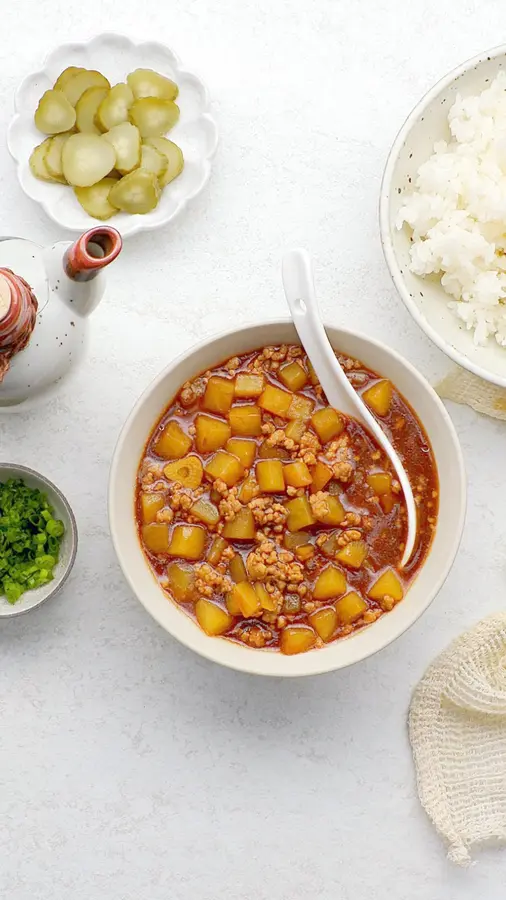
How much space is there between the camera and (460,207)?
2.60 meters

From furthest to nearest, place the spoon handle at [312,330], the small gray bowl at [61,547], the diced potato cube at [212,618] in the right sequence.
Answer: the small gray bowl at [61,547] < the diced potato cube at [212,618] < the spoon handle at [312,330]

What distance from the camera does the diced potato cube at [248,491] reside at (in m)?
2.41

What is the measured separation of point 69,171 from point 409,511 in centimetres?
130

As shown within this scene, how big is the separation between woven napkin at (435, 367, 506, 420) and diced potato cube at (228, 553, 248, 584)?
2.48 feet

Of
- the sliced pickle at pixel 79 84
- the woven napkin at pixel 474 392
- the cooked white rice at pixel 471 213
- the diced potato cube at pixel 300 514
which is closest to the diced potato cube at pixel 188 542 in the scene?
the diced potato cube at pixel 300 514

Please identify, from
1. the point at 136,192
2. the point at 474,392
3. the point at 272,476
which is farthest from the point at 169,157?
the point at 474,392

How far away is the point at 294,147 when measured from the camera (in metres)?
2.78

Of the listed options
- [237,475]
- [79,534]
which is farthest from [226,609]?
[79,534]

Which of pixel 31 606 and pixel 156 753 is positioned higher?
pixel 31 606

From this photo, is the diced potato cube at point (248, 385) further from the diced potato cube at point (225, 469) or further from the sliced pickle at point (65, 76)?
the sliced pickle at point (65, 76)

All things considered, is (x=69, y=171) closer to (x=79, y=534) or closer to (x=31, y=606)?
(x=79, y=534)

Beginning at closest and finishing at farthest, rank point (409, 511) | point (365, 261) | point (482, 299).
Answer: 1. point (409, 511)
2. point (482, 299)
3. point (365, 261)

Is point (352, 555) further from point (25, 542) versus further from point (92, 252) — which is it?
point (92, 252)

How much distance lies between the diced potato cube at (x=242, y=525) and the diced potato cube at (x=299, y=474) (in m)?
0.13
